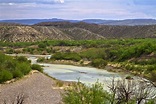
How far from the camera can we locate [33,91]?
45.8 metres

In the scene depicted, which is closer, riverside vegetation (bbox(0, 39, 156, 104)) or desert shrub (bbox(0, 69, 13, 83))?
riverside vegetation (bbox(0, 39, 156, 104))

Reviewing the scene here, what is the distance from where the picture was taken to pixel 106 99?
2602 centimetres

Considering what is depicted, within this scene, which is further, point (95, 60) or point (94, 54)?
point (94, 54)

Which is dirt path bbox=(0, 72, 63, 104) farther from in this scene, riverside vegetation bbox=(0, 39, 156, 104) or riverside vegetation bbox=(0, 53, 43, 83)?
riverside vegetation bbox=(0, 39, 156, 104)

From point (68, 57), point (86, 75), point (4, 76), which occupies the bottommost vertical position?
point (68, 57)

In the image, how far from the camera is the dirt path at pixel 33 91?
3944 centimetres

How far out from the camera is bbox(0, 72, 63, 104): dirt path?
3944 cm

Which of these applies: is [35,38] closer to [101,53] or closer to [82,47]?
[82,47]

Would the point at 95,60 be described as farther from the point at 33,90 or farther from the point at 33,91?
the point at 33,91

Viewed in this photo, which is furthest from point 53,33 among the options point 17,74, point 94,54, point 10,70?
point 17,74

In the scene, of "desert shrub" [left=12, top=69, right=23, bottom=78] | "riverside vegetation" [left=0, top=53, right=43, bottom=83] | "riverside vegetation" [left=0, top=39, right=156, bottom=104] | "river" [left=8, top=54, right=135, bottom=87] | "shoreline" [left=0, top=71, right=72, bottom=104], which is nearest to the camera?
"riverside vegetation" [left=0, top=39, right=156, bottom=104]

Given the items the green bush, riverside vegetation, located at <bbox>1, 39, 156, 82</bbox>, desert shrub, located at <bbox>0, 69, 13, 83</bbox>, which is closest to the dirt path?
desert shrub, located at <bbox>0, 69, 13, 83</bbox>

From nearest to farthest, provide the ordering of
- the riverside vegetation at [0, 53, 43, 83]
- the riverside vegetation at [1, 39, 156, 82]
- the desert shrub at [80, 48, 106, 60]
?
the riverside vegetation at [0, 53, 43, 83] < the riverside vegetation at [1, 39, 156, 82] < the desert shrub at [80, 48, 106, 60]

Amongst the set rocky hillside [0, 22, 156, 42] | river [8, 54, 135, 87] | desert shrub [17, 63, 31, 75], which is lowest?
rocky hillside [0, 22, 156, 42]
